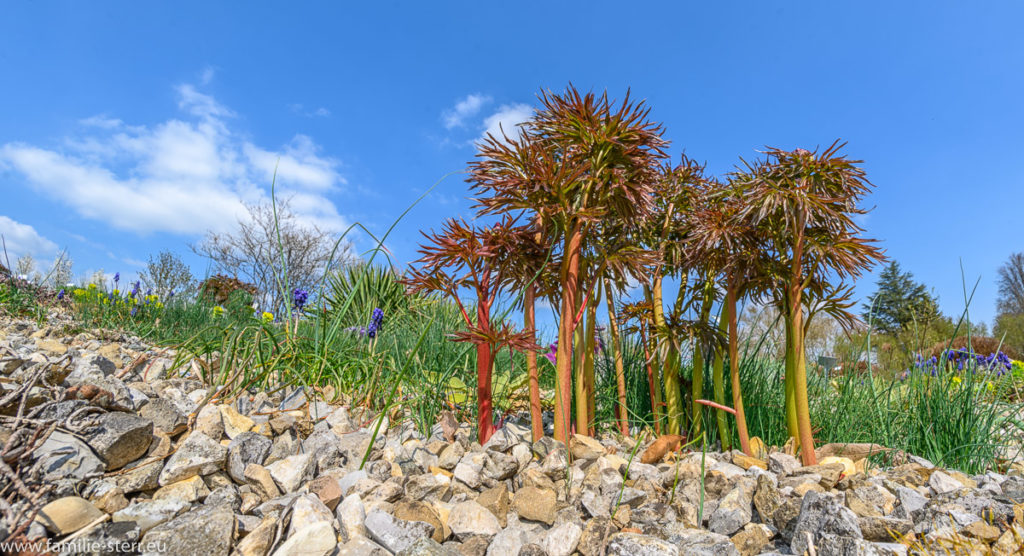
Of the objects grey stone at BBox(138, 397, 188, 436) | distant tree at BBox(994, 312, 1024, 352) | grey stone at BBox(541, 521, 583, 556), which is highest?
distant tree at BBox(994, 312, 1024, 352)

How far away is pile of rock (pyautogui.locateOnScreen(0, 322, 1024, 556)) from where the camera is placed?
1724 mm

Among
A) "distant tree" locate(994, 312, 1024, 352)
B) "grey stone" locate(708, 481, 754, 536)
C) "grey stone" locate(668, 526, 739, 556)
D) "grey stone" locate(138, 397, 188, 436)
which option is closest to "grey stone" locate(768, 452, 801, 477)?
"grey stone" locate(708, 481, 754, 536)

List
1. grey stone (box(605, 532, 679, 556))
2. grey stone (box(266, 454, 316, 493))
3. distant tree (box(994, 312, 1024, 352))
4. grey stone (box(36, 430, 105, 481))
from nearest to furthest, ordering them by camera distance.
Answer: grey stone (box(605, 532, 679, 556)), grey stone (box(36, 430, 105, 481)), grey stone (box(266, 454, 316, 493)), distant tree (box(994, 312, 1024, 352))

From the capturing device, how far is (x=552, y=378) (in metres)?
3.92

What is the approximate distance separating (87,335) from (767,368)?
5.44m

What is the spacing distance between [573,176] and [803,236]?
1146mm

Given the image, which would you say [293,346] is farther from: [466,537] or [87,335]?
[87,335]

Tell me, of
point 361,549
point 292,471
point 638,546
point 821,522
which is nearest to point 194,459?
point 292,471

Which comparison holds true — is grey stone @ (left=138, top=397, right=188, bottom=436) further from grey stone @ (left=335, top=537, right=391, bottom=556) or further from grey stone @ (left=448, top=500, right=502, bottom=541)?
grey stone @ (left=448, top=500, right=502, bottom=541)

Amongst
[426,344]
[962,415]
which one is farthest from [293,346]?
[962,415]

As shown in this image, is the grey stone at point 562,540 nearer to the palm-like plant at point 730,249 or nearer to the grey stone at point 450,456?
the grey stone at point 450,456

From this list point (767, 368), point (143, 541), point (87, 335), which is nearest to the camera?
point (143, 541)

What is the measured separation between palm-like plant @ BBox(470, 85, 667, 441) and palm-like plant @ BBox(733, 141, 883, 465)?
544 mm

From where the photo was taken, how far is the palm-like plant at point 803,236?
2461 mm
